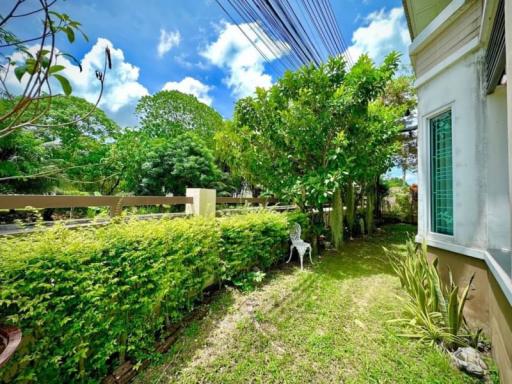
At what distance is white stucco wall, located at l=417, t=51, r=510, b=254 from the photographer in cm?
245

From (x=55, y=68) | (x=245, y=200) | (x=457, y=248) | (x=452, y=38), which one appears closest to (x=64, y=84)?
(x=55, y=68)

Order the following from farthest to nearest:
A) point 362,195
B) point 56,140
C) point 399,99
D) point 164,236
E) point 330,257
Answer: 1. point 56,140
2. point 399,99
3. point 362,195
4. point 330,257
5. point 164,236

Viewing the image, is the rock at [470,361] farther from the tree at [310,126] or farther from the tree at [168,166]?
the tree at [168,166]

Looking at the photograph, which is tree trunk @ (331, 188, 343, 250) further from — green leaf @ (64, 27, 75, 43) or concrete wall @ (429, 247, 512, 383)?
green leaf @ (64, 27, 75, 43)

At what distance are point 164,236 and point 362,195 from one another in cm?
914

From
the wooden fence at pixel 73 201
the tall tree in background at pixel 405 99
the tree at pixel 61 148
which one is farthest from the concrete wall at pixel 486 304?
the tall tree in background at pixel 405 99

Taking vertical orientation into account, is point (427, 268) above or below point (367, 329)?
above

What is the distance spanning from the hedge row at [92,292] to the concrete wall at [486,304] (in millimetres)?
3087

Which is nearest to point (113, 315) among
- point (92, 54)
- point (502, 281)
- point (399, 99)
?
point (92, 54)

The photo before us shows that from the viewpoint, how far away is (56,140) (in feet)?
44.4

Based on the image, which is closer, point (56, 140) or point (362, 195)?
point (362, 195)

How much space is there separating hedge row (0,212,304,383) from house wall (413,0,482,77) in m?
4.29

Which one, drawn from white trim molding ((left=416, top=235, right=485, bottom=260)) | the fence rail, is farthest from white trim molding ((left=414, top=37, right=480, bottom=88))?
the fence rail

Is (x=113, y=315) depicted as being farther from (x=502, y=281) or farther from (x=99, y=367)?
(x=502, y=281)
